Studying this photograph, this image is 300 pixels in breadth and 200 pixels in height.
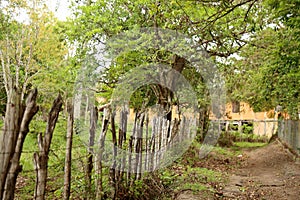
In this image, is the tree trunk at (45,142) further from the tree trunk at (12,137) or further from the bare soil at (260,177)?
the bare soil at (260,177)

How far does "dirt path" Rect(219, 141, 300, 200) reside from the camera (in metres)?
6.90

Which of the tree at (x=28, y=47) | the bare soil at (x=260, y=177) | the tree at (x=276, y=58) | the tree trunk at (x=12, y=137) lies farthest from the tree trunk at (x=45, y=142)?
the tree at (x=28, y=47)

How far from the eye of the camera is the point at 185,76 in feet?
36.1

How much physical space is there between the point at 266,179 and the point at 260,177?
0.38 m

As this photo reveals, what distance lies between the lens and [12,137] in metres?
2.18

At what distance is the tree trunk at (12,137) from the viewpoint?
216cm

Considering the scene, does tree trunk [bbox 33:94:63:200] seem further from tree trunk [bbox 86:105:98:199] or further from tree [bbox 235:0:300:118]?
tree [bbox 235:0:300:118]

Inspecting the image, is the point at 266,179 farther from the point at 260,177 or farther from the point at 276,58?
the point at 276,58

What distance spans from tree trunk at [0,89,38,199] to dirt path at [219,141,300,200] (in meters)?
5.01

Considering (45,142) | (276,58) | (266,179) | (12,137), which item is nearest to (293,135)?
(266,179)

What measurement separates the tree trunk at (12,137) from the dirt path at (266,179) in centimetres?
501

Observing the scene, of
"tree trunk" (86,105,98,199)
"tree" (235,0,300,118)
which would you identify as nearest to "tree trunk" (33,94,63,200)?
"tree trunk" (86,105,98,199)

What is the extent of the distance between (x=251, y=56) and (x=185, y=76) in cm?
209

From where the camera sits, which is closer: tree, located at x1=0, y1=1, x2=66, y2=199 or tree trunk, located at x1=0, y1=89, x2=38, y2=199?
tree trunk, located at x1=0, y1=89, x2=38, y2=199
